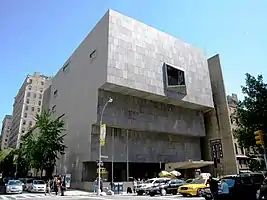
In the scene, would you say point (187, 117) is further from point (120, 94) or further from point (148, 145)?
point (120, 94)

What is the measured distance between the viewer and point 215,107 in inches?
2040

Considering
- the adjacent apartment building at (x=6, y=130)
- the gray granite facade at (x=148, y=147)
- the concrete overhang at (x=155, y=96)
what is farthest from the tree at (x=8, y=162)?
the adjacent apartment building at (x=6, y=130)

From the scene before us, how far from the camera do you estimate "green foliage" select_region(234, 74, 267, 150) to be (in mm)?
19464

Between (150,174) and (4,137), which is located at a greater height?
(4,137)

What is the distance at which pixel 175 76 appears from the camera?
45.6 meters

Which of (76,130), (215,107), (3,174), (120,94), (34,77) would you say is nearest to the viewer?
(120,94)

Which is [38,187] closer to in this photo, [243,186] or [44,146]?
[44,146]

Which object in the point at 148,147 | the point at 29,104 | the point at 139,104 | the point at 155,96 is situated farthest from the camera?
the point at 29,104

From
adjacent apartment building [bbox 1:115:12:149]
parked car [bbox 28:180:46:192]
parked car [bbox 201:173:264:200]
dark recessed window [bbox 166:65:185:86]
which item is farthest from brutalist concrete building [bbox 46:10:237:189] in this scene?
adjacent apartment building [bbox 1:115:12:149]

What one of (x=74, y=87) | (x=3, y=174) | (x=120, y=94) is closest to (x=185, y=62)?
(x=120, y=94)

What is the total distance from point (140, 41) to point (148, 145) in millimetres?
16936

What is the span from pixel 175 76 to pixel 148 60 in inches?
257

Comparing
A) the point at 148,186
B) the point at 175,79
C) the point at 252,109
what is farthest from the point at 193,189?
the point at 175,79

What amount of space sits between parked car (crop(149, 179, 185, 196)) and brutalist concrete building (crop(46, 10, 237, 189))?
13.8 meters
